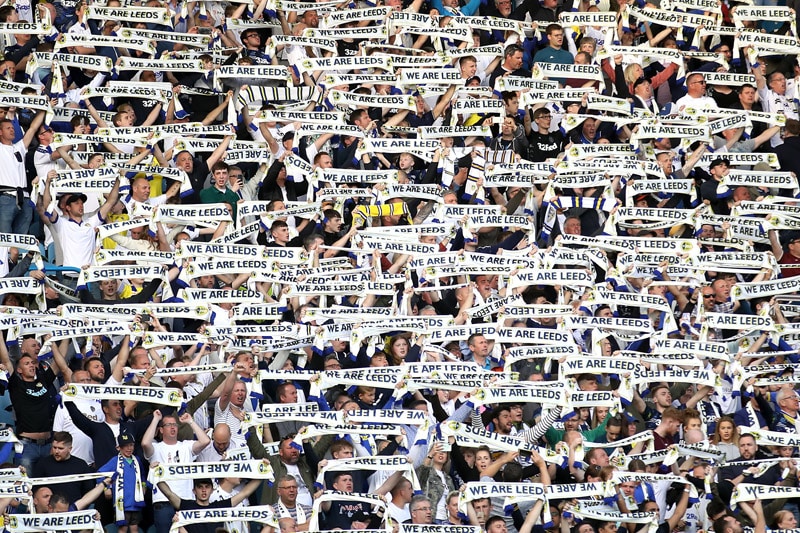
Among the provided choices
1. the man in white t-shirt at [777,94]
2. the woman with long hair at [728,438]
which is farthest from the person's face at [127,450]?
the man in white t-shirt at [777,94]

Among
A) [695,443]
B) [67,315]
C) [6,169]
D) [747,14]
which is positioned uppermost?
[747,14]

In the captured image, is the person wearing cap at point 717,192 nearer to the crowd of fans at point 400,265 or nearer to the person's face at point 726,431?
the crowd of fans at point 400,265

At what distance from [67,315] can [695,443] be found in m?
6.45

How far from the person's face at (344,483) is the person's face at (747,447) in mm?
3910

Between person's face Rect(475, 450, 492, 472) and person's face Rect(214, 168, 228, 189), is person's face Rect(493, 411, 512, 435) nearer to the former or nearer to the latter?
person's face Rect(475, 450, 492, 472)

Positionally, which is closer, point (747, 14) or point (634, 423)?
point (634, 423)

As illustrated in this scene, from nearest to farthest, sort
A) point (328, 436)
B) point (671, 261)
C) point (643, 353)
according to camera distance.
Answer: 1. point (328, 436)
2. point (643, 353)
3. point (671, 261)

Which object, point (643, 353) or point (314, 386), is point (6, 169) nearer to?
point (314, 386)

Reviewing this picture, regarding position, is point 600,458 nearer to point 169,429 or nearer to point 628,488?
point 628,488

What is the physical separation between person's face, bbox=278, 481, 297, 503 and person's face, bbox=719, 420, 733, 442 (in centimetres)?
435

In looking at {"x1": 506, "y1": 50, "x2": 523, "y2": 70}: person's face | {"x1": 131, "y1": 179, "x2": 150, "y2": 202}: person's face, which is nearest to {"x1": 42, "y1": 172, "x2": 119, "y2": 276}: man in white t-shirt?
{"x1": 131, "y1": 179, "x2": 150, "y2": 202}: person's face

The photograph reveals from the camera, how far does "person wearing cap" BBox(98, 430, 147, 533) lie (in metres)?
17.0

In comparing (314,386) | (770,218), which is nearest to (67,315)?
(314,386)

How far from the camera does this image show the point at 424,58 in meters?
23.2
